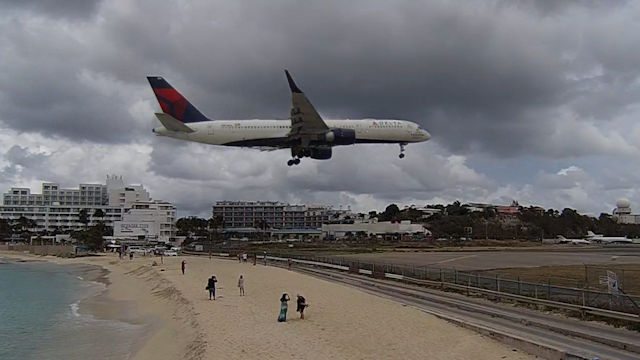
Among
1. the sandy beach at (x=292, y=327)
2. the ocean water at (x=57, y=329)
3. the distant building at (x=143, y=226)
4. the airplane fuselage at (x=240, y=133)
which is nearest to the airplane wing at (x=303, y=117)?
the airplane fuselage at (x=240, y=133)

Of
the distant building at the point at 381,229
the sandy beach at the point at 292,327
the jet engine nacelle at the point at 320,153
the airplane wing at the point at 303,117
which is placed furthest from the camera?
the distant building at the point at 381,229

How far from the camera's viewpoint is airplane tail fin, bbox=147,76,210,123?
2162 inches

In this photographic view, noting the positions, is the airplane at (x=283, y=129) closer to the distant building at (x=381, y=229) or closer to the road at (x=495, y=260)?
the road at (x=495, y=260)

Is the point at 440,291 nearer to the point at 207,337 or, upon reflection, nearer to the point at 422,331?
the point at 422,331

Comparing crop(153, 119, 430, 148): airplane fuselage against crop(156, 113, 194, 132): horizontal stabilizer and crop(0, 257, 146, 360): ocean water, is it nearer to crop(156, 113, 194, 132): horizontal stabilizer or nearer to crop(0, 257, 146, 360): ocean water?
crop(156, 113, 194, 132): horizontal stabilizer

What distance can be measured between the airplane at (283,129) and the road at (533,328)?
706 inches

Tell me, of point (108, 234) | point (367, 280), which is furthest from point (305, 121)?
point (108, 234)

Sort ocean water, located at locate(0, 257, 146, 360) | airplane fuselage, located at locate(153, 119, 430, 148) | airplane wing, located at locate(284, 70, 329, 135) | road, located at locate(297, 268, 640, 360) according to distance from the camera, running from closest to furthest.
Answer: road, located at locate(297, 268, 640, 360), ocean water, located at locate(0, 257, 146, 360), airplane wing, located at locate(284, 70, 329, 135), airplane fuselage, located at locate(153, 119, 430, 148)

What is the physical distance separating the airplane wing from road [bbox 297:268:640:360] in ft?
57.3

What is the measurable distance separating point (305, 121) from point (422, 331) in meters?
27.4

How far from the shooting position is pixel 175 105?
5519 cm

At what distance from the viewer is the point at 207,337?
87.5 ft

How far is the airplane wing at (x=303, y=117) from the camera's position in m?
46.4

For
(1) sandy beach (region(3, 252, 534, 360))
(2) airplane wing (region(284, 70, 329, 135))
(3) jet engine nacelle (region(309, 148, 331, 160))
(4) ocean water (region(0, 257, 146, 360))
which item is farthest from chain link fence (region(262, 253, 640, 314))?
(4) ocean water (region(0, 257, 146, 360))
